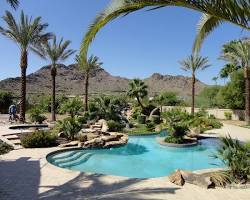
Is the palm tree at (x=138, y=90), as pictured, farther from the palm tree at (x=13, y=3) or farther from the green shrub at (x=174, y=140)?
the palm tree at (x=13, y=3)

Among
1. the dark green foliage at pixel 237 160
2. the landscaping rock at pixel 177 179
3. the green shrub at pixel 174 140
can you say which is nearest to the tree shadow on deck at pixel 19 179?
the landscaping rock at pixel 177 179

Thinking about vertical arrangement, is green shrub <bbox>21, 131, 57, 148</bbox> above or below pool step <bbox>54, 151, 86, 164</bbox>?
above

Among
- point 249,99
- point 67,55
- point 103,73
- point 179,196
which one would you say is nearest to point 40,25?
point 67,55

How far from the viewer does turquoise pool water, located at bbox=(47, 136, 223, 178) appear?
13414 millimetres

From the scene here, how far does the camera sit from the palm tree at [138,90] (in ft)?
137

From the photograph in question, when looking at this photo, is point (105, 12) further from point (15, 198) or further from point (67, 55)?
point (67, 55)

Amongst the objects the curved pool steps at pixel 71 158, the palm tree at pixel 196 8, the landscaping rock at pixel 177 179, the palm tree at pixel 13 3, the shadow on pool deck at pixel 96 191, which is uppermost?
the palm tree at pixel 13 3

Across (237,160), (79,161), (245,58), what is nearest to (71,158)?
(79,161)

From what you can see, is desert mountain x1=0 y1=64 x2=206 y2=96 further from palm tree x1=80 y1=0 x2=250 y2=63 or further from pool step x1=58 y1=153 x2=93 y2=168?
palm tree x1=80 y1=0 x2=250 y2=63

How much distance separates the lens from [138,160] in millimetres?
15562

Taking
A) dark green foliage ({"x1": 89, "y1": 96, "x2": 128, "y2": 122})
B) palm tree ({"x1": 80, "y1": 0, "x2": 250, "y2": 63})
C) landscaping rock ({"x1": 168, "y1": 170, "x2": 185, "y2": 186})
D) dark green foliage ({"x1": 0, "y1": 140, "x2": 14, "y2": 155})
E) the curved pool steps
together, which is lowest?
the curved pool steps

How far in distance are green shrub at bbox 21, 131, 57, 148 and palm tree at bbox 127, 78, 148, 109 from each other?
25303 millimetres

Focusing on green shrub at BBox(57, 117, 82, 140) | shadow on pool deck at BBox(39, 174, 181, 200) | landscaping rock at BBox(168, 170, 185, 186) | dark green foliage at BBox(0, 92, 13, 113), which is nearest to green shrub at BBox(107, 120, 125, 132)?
green shrub at BBox(57, 117, 82, 140)

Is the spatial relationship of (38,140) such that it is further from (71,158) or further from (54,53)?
(54,53)
